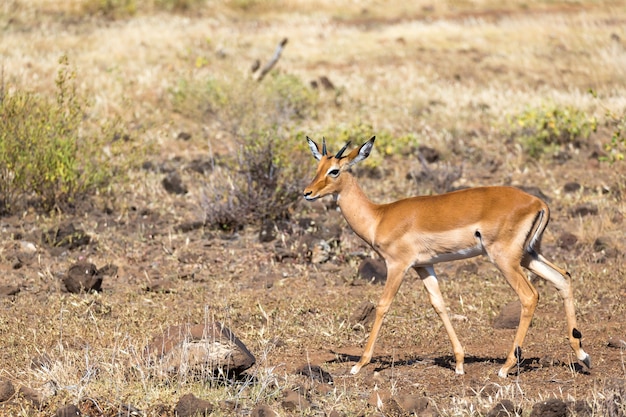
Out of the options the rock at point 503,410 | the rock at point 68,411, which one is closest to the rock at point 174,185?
the rock at point 68,411

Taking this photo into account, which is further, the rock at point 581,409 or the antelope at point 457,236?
the antelope at point 457,236

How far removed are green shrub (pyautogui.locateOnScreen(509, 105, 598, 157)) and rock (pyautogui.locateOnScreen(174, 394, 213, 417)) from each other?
10.1 metres

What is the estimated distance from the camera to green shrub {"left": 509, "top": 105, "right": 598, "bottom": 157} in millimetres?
14781

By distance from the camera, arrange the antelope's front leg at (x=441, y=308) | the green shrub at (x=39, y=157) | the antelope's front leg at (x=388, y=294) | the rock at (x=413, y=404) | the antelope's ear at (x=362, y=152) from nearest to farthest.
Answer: the rock at (x=413, y=404)
the antelope's front leg at (x=441, y=308)
the antelope's front leg at (x=388, y=294)
the antelope's ear at (x=362, y=152)
the green shrub at (x=39, y=157)

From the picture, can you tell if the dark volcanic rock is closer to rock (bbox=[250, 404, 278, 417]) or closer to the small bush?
the small bush

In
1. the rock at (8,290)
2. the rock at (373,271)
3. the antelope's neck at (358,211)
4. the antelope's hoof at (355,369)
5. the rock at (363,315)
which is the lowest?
the rock at (373,271)

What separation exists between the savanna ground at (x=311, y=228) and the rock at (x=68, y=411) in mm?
148

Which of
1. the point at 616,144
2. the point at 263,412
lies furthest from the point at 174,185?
the point at 263,412

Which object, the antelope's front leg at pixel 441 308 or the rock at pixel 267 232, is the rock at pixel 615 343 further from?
the rock at pixel 267 232

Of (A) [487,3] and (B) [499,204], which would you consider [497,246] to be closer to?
(B) [499,204]

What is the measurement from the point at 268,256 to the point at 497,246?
416cm

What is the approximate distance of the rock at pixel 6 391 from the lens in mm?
6121

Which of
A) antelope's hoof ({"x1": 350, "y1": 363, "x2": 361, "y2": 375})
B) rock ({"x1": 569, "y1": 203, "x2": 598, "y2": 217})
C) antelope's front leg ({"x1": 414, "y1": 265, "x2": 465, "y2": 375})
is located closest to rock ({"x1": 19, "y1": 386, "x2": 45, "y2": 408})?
antelope's hoof ({"x1": 350, "y1": 363, "x2": 361, "y2": 375})

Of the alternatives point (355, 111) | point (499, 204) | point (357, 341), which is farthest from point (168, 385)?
point (355, 111)
